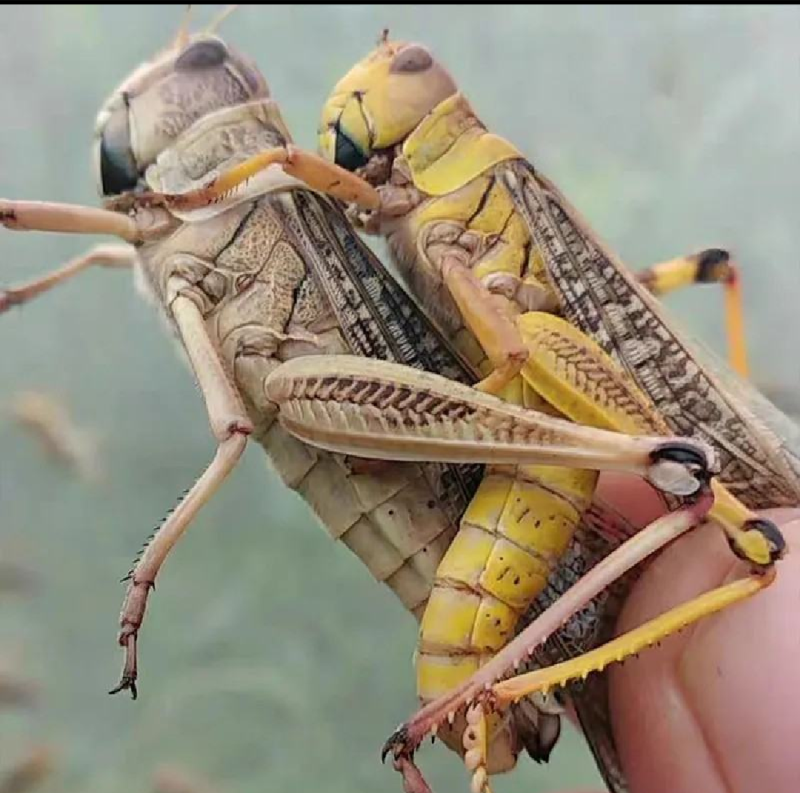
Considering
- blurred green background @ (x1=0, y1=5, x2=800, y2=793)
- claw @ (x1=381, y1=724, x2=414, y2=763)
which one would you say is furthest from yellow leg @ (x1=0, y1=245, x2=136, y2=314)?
claw @ (x1=381, y1=724, x2=414, y2=763)

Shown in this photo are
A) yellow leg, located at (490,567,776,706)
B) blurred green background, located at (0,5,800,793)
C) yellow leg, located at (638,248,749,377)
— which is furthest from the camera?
blurred green background, located at (0,5,800,793)

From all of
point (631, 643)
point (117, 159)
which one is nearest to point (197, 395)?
point (117, 159)

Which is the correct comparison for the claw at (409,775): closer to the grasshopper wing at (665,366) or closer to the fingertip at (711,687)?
the fingertip at (711,687)

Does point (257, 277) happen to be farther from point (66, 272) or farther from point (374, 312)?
point (66, 272)

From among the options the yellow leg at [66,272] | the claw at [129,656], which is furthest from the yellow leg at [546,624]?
the yellow leg at [66,272]

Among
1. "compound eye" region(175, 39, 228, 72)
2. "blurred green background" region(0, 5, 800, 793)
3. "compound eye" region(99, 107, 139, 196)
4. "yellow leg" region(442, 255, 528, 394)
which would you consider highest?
"compound eye" region(175, 39, 228, 72)

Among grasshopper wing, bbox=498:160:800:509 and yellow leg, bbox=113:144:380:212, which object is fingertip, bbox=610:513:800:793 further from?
yellow leg, bbox=113:144:380:212

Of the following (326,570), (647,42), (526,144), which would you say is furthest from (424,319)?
(647,42)
